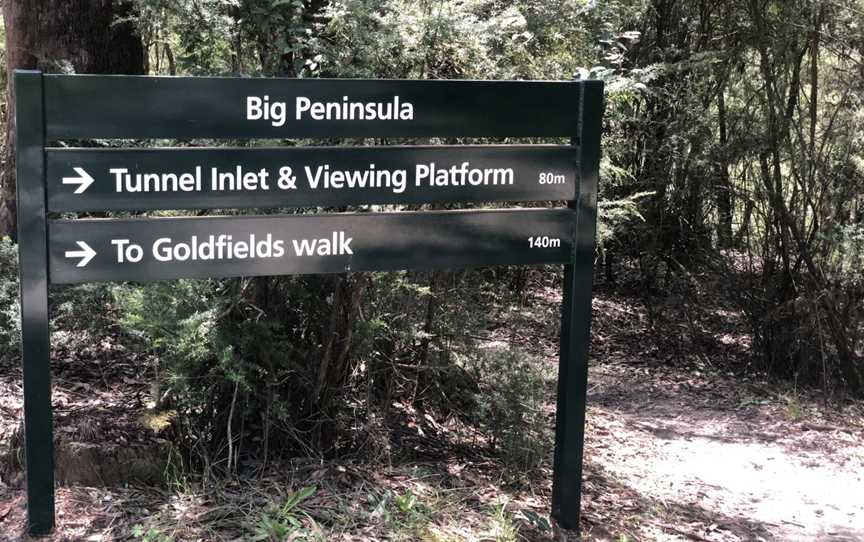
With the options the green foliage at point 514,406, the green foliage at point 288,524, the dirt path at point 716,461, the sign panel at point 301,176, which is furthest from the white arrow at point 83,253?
the dirt path at point 716,461

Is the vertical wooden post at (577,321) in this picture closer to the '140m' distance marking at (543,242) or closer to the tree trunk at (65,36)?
the '140m' distance marking at (543,242)

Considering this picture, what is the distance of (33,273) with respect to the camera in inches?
144

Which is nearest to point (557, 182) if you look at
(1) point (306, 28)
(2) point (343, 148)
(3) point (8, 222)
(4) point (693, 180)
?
(2) point (343, 148)

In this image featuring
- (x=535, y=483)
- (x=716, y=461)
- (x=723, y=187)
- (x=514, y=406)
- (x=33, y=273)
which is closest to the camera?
(x=33, y=273)

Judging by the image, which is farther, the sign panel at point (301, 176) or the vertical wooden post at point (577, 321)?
the vertical wooden post at point (577, 321)

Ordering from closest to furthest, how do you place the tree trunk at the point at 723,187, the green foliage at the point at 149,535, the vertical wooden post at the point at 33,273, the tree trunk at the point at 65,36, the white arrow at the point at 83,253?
the vertical wooden post at the point at 33,273 < the white arrow at the point at 83,253 < the green foliage at the point at 149,535 < the tree trunk at the point at 65,36 < the tree trunk at the point at 723,187

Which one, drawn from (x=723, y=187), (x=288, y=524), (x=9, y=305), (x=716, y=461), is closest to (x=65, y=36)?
(x=9, y=305)

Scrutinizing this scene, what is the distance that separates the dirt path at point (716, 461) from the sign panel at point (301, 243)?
1636 millimetres

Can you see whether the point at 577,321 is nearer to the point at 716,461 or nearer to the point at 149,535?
the point at 149,535

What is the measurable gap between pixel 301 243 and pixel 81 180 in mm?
930

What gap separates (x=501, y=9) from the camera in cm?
596

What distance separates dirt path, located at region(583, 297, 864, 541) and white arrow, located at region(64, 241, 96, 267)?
112 inches

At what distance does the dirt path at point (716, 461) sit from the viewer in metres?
5.20

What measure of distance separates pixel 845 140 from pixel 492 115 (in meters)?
5.15
